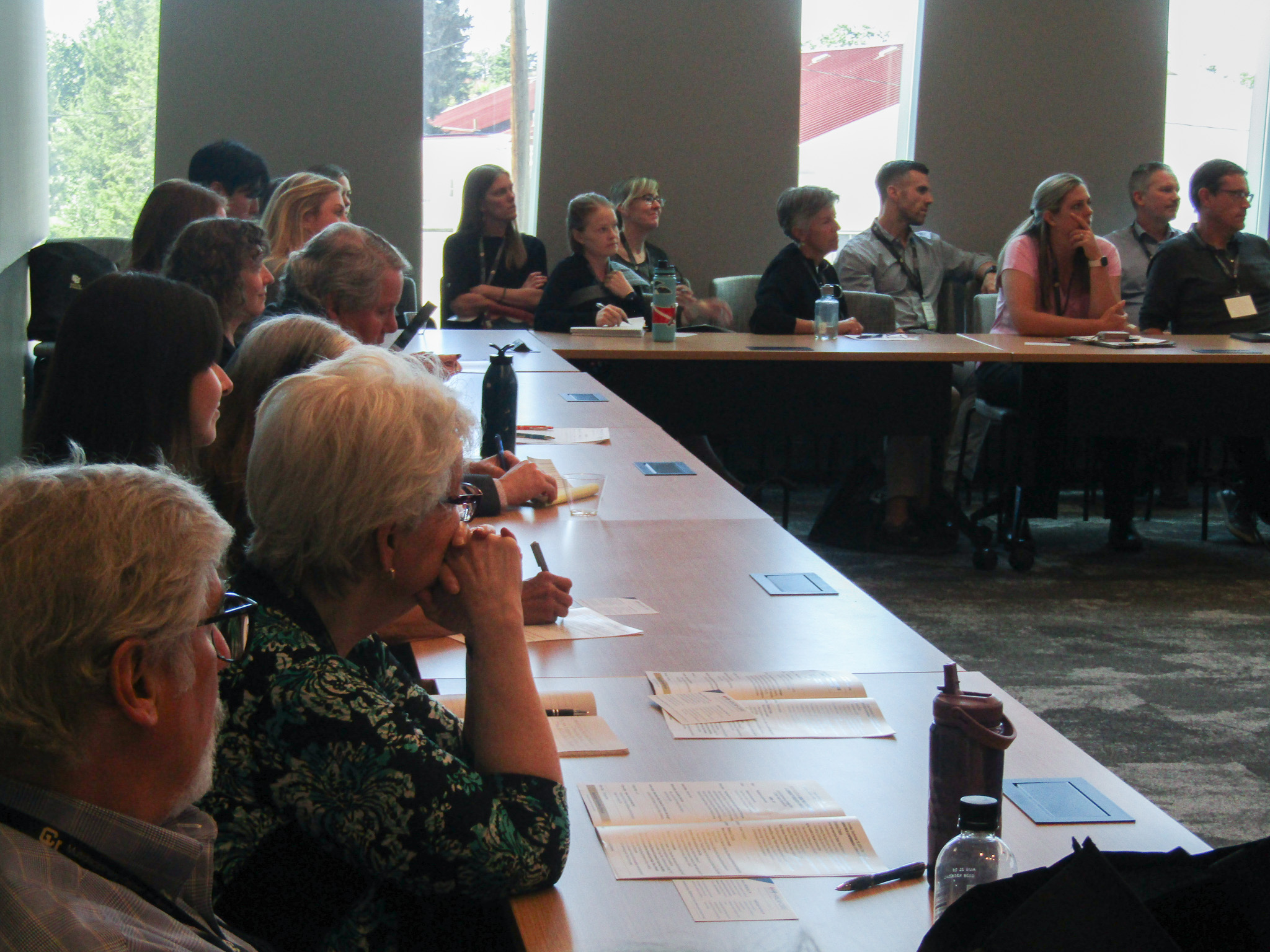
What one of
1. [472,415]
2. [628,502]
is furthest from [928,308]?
[472,415]

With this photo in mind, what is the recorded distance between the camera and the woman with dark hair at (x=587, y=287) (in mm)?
5375

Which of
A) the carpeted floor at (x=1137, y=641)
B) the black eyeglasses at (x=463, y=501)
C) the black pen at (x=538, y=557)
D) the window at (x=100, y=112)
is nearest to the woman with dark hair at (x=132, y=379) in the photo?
the black pen at (x=538, y=557)

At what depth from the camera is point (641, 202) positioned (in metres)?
6.29

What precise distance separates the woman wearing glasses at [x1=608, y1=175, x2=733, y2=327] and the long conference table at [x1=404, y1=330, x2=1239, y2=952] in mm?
2990

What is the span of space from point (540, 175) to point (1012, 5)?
2783mm

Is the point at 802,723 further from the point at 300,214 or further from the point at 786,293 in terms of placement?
the point at 786,293

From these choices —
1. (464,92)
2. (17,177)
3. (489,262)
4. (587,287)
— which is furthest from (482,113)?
(17,177)

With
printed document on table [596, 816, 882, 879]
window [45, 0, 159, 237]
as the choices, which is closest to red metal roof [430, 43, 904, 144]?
window [45, 0, 159, 237]

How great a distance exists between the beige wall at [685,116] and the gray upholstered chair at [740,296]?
0.43m

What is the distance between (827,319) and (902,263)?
1.29 metres

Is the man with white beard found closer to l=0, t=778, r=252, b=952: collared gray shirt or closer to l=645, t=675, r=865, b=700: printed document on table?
l=0, t=778, r=252, b=952: collared gray shirt

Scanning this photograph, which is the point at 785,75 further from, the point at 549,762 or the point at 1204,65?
the point at 549,762

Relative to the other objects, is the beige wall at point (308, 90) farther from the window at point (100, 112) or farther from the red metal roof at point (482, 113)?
the red metal roof at point (482, 113)

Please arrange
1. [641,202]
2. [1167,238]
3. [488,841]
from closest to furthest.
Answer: [488,841], [641,202], [1167,238]
